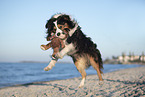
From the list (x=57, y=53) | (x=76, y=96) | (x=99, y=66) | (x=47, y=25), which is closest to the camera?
(x=57, y=53)

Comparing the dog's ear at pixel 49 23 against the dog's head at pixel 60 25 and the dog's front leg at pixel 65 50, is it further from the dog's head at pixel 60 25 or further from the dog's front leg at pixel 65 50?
the dog's front leg at pixel 65 50

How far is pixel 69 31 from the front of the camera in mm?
2111

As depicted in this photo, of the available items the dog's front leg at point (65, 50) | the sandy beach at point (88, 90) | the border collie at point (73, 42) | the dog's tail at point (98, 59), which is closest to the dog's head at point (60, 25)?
the border collie at point (73, 42)

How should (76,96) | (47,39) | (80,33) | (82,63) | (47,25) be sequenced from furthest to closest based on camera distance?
1. (76,96)
2. (82,63)
3. (80,33)
4. (47,25)
5. (47,39)

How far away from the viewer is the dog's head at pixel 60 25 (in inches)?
77.5

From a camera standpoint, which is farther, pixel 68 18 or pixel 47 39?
pixel 68 18

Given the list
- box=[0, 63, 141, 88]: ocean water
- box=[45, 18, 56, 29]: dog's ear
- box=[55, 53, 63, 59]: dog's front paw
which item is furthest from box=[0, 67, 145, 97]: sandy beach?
box=[45, 18, 56, 29]: dog's ear

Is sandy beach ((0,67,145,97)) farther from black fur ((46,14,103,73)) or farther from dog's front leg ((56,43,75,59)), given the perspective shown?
dog's front leg ((56,43,75,59))

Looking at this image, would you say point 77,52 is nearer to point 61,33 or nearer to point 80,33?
point 80,33

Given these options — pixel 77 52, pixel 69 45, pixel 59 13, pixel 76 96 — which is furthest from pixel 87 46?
pixel 76 96

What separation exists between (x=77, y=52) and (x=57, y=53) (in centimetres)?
51

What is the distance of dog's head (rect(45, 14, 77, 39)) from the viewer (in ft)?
6.46

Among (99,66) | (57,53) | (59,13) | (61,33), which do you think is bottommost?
(99,66)

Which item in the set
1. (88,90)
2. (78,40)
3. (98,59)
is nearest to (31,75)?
(88,90)
